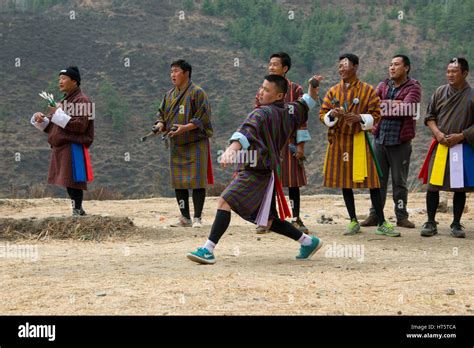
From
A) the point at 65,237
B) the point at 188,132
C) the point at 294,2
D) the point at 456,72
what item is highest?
the point at 294,2

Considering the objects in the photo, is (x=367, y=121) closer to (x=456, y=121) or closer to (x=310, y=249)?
(x=456, y=121)

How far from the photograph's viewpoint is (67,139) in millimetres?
8578

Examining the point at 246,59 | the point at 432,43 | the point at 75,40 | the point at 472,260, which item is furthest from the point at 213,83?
the point at 472,260

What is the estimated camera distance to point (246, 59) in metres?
31.1

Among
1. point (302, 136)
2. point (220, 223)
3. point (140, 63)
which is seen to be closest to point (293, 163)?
point (302, 136)

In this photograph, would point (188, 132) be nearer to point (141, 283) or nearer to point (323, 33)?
point (141, 283)

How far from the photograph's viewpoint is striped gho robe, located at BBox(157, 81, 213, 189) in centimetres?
855

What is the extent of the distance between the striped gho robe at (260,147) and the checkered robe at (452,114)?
7.56 feet

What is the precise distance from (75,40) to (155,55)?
11.4ft

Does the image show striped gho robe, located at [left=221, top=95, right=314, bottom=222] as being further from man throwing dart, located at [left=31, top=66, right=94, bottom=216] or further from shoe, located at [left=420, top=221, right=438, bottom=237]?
man throwing dart, located at [left=31, top=66, right=94, bottom=216]

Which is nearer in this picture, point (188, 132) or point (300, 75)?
point (188, 132)

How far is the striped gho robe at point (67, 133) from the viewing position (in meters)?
8.56

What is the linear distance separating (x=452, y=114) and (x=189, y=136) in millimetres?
2928

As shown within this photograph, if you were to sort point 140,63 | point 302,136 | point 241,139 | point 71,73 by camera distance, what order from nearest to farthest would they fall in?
1. point 241,139
2. point 302,136
3. point 71,73
4. point 140,63
